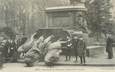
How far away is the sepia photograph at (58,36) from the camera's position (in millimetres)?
8570

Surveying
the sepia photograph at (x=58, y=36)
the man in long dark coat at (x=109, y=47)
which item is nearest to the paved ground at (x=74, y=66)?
the sepia photograph at (x=58, y=36)

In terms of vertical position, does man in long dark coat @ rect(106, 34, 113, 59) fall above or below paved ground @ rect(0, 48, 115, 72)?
above

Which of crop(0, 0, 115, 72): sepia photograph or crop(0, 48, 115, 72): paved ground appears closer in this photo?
crop(0, 48, 115, 72): paved ground

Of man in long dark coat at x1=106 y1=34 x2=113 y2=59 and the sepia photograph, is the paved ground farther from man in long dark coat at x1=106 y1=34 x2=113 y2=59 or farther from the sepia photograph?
man in long dark coat at x1=106 y1=34 x2=113 y2=59

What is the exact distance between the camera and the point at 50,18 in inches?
346

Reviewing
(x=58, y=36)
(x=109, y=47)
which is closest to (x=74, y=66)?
(x=58, y=36)

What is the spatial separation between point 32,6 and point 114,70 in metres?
3.05

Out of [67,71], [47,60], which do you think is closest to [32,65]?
[47,60]

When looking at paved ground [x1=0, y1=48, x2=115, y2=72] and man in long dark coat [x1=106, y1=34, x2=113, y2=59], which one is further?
man in long dark coat [x1=106, y1=34, x2=113, y2=59]

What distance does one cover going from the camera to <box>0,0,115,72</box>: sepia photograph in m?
8.57

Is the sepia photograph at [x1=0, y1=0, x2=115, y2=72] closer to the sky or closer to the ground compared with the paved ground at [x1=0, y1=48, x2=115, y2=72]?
closer to the sky

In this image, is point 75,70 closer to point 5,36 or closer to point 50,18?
point 50,18

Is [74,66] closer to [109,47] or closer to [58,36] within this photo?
[58,36]

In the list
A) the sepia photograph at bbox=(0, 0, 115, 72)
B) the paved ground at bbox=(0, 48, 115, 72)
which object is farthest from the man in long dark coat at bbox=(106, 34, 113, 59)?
the paved ground at bbox=(0, 48, 115, 72)
